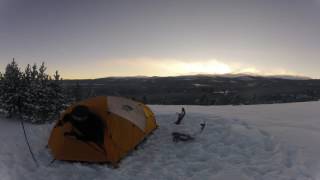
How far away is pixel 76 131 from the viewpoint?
1246 centimetres

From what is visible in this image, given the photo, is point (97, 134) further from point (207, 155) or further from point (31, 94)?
point (31, 94)

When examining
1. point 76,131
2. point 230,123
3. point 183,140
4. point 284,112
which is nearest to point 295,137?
point 230,123

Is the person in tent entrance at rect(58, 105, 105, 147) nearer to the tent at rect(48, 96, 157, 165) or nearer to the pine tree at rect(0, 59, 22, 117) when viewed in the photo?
the tent at rect(48, 96, 157, 165)

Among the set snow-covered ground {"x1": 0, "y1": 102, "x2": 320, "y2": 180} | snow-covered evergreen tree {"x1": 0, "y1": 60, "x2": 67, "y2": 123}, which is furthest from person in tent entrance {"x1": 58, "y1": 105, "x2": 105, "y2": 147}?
snow-covered evergreen tree {"x1": 0, "y1": 60, "x2": 67, "y2": 123}

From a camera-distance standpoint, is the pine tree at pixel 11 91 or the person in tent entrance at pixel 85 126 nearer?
the person in tent entrance at pixel 85 126

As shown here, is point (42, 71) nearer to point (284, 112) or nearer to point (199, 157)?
point (199, 157)

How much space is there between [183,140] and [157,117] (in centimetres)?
379

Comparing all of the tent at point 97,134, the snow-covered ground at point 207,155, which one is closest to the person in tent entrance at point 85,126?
the tent at point 97,134

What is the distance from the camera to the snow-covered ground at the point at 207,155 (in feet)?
35.7

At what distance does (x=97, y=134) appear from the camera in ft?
40.0

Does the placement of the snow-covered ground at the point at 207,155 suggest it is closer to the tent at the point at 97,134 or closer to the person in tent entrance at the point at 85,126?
the tent at the point at 97,134

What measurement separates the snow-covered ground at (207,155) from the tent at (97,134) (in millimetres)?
322

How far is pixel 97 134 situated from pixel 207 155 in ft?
11.7

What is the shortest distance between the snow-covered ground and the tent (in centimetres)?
32
